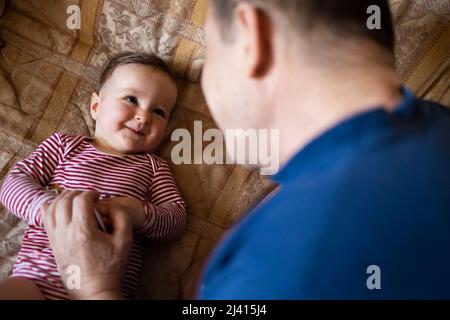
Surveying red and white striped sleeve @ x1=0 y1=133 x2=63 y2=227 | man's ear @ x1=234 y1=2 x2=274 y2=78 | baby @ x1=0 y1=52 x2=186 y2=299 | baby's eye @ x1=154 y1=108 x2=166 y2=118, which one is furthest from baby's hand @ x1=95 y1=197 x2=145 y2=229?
man's ear @ x1=234 y1=2 x2=274 y2=78

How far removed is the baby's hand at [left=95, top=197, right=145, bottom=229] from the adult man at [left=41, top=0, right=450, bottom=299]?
18.4 inches

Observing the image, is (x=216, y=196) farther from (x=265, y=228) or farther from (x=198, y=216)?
(x=265, y=228)

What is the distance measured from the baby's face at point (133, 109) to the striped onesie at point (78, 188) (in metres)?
0.04

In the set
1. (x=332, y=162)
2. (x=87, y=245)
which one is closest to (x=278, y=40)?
(x=332, y=162)

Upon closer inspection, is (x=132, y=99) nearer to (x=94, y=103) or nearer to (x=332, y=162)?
(x=94, y=103)

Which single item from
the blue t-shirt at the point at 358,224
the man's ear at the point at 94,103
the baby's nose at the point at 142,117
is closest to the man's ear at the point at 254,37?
the blue t-shirt at the point at 358,224

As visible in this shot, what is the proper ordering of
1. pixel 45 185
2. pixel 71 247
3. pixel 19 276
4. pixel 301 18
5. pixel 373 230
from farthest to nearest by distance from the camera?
pixel 45 185
pixel 19 276
pixel 71 247
pixel 301 18
pixel 373 230

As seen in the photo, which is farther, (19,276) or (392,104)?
(19,276)

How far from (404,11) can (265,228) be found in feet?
3.24

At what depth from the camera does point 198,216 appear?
131cm

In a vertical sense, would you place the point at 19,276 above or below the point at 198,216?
below

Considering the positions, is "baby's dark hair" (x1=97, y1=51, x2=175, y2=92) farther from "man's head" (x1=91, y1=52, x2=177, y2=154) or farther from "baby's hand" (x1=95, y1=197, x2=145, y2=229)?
"baby's hand" (x1=95, y1=197, x2=145, y2=229)

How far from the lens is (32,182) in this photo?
47.0 inches
